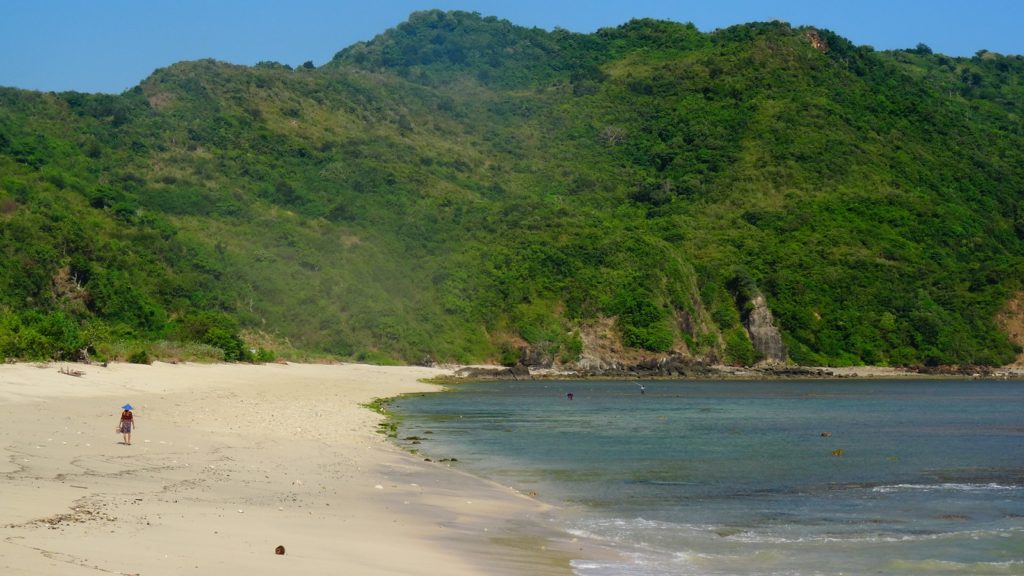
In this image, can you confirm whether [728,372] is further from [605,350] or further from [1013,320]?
[1013,320]

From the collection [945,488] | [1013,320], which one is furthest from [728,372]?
[945,488]

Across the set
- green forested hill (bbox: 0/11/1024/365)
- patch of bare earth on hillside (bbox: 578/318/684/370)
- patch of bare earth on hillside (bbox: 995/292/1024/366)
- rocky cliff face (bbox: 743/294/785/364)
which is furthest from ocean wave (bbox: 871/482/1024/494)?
patch of bare earth on hillside (bbox: 995/292/1024/366)

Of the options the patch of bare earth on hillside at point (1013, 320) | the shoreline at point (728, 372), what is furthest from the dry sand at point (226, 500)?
the patch of bare earth on hillside at point (1013, 320)

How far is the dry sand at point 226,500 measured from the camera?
33.9 feet

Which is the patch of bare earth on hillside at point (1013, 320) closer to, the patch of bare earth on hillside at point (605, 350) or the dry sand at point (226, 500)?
the patch of bare earth on hillside at point (605, 350)

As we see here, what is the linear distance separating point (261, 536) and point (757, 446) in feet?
76.1

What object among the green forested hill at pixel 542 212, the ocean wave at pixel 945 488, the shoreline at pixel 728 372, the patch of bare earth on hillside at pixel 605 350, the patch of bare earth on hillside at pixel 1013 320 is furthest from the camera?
the patch of bare earth on hillside at pixel 1013 320

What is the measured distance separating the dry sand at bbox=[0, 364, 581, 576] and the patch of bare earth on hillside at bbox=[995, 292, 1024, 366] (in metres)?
94.4

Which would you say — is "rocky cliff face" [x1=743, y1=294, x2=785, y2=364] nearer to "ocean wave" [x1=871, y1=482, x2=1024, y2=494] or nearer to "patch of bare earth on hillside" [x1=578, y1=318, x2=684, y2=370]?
"patch of bare earth on hillside" [x1=578, y1=318, x2=684, y2=370]

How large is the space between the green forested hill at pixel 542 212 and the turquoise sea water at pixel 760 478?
23.2 meters

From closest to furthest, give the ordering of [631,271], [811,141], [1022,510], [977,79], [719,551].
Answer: [719,551]
[1022,510]
[631,271]
[811,141]
[977,79]

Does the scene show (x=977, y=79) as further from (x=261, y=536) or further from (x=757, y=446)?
(x=261, y=536)

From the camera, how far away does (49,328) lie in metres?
36.2

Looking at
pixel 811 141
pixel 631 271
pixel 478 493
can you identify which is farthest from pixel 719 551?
pixel 811 141
